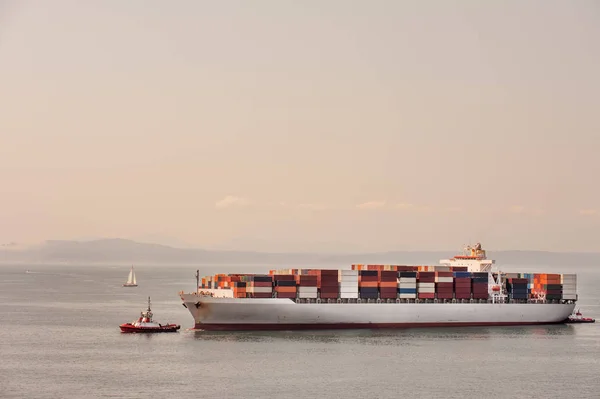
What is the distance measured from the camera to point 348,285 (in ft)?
328

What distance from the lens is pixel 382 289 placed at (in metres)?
101

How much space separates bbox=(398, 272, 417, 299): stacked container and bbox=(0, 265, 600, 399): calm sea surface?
3995mm

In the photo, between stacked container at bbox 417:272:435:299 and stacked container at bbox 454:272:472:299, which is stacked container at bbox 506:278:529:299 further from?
stacked container at bbox 417:272:435:299

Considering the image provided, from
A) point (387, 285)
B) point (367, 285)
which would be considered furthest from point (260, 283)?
point (387, 285)

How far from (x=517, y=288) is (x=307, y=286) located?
25.2m

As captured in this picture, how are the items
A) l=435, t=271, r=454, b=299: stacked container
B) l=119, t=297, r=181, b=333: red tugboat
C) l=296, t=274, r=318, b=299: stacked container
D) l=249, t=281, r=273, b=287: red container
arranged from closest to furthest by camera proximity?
1. l=249, t=281, r=273, b=287: red container
2. l=119, t=297, r=181, b=333: red tugboat
3. l=296, t=274, r=318, b=299: stacked container
4. l=435, t=271, r=454, b=299: stacked container

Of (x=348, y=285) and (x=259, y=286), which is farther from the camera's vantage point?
(x=348, y=285)

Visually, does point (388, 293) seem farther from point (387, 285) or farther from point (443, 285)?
point (443, 285)

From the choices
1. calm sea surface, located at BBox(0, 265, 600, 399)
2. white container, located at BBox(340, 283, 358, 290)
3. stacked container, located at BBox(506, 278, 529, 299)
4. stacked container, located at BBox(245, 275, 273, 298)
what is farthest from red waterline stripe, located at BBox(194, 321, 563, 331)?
white container, located at BBox(340, 283, 358, 290)

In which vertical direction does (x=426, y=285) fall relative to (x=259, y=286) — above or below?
above

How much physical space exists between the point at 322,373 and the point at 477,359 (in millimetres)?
15386

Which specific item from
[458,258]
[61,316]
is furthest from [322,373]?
[61,316]

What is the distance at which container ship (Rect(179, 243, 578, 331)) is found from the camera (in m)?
95.0

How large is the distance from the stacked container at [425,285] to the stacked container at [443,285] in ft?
1.80
